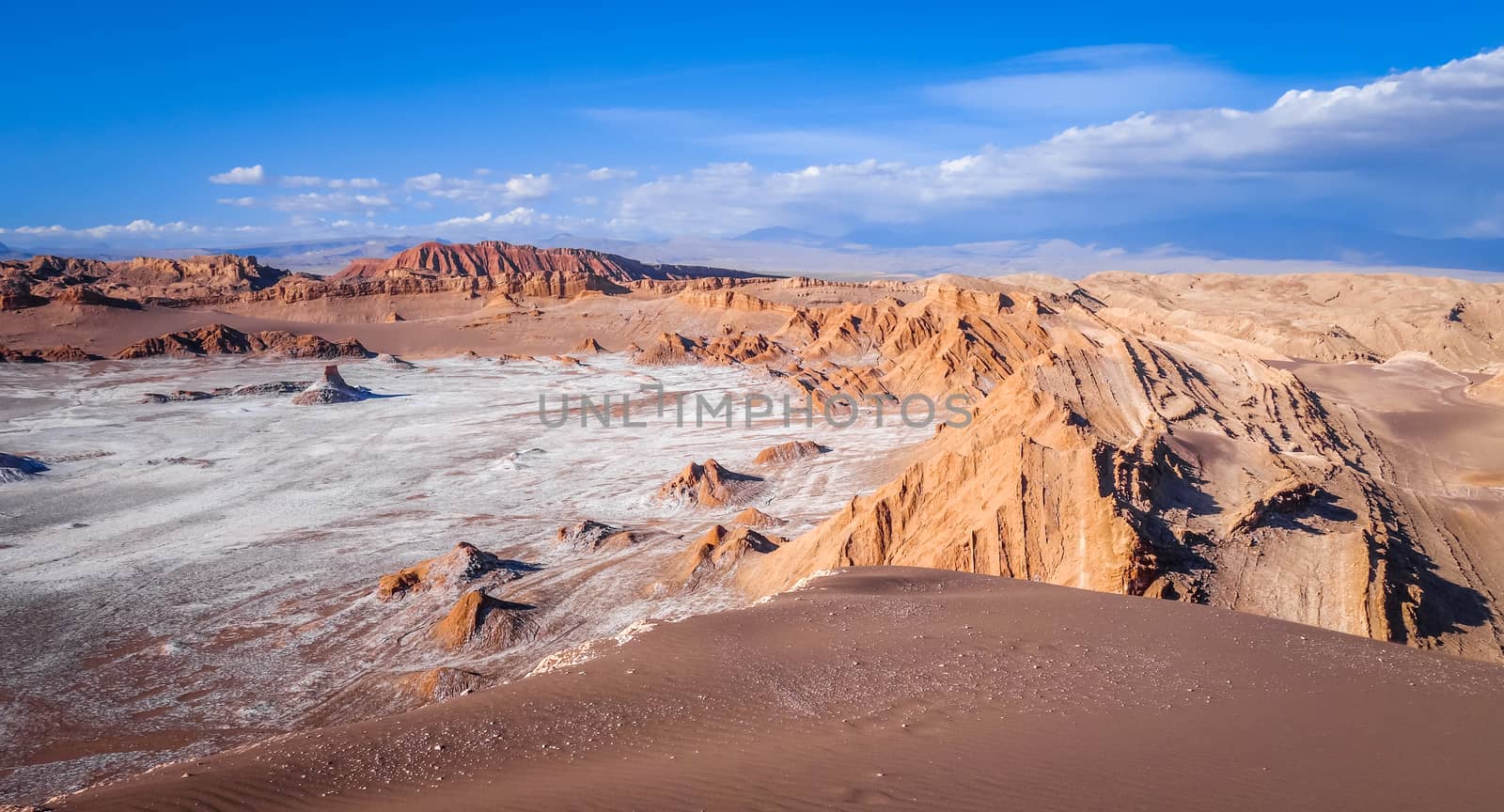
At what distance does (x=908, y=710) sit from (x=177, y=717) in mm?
11379

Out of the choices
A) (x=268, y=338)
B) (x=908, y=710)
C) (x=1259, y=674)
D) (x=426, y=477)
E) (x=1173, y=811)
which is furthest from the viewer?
(x=268, y=338)

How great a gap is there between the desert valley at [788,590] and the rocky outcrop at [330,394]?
23 cm

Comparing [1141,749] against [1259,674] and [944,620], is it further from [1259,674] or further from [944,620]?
[944,620]

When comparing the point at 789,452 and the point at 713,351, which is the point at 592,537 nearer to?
the point at 789,452

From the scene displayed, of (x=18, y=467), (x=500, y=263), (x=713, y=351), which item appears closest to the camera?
(x=18, y=467)

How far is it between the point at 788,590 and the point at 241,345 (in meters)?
62.2

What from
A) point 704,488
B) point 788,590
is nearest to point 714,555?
point 788,590

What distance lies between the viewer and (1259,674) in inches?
317

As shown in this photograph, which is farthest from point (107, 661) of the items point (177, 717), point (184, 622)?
point (177, 717)

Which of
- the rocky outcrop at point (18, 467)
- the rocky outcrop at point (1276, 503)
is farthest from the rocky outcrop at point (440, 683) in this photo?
the rocky outcrop at point (18, 467)

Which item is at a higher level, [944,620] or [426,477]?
[944,620]

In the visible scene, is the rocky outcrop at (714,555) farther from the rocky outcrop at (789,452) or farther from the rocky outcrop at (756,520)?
the rocky outcrop at (789,452)

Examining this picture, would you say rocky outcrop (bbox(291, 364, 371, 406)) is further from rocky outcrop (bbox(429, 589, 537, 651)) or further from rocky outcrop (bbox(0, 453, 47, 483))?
rocky outcrop (bbox(429, 589, 537, 651))

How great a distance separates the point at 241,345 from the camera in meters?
61.7
